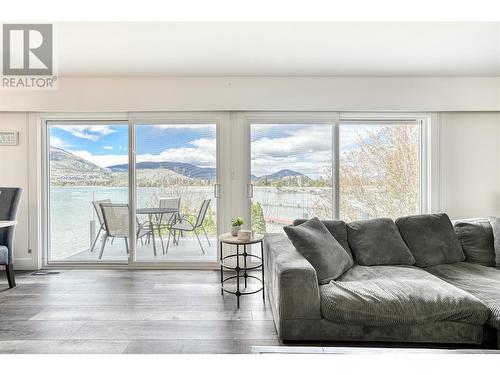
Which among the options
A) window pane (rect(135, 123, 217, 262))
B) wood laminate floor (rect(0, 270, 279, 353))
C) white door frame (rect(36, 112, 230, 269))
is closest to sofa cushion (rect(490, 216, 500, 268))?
wood laminate floor (rect(0, 270, 279, 353))

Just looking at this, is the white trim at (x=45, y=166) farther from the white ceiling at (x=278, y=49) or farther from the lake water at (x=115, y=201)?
the white ceiling at (x=278, y=49)

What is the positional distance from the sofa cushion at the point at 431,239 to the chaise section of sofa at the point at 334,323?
0.81m

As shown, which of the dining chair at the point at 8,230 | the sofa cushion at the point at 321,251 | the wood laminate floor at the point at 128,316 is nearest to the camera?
the wood laminate floor at the point at 128,316

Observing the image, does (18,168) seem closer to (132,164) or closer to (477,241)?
(132,164)

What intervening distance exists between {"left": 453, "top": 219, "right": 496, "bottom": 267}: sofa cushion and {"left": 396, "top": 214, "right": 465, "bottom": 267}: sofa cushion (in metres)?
0.07

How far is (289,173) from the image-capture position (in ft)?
13.3

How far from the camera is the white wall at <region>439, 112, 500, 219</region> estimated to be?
395 centimetres

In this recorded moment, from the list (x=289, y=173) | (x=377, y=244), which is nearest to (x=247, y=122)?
(x=289, y=173)

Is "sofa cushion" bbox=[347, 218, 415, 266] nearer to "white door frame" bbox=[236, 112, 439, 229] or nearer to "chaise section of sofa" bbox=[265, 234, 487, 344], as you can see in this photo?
"chaise section of sofa" bbox=[265, 234, 487, 344]

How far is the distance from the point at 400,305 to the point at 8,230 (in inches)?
147
